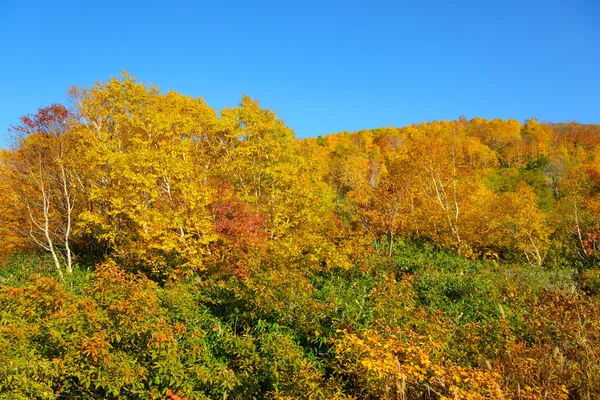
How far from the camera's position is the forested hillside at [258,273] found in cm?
590

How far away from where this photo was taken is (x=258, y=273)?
934 centimetres

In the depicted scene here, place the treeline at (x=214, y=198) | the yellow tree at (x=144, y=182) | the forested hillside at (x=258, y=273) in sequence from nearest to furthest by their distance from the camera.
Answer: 1. the forested hillside at (x=258, y=273)
2. the yellow tree at (x=144, y=182)
3. the treeline at (x=214, y=198)

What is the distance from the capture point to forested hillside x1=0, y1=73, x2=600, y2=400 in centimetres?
590

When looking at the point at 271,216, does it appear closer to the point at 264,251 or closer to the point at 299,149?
the point at 264,251

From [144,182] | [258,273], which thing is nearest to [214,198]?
[144,182]

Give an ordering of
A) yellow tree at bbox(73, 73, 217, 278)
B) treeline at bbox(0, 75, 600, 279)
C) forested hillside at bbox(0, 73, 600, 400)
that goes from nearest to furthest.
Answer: forested hillside at bbox(0, 73, 600, 400)
yellow tree at bbox(73, 73, 217, 278)
treeline at bbox(0, 75, 600, 279)

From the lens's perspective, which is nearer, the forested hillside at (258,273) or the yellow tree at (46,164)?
the forested hillside at (258,273)

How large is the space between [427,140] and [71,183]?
57.3ft

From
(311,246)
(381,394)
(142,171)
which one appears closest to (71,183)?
(142,171)

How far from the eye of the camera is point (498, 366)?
20.5 ft

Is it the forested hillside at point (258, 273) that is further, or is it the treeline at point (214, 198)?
the treeline at point (214, 198)

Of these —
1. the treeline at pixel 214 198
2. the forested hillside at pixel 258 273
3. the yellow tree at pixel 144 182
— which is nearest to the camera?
the forested hillside at pixel 258 273

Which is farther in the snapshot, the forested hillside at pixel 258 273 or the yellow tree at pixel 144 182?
the yellow tree at pixel 144 182

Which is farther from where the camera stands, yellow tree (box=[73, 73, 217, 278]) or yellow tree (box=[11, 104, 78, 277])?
yellow tree (box=[11, 104, 78, 277])
